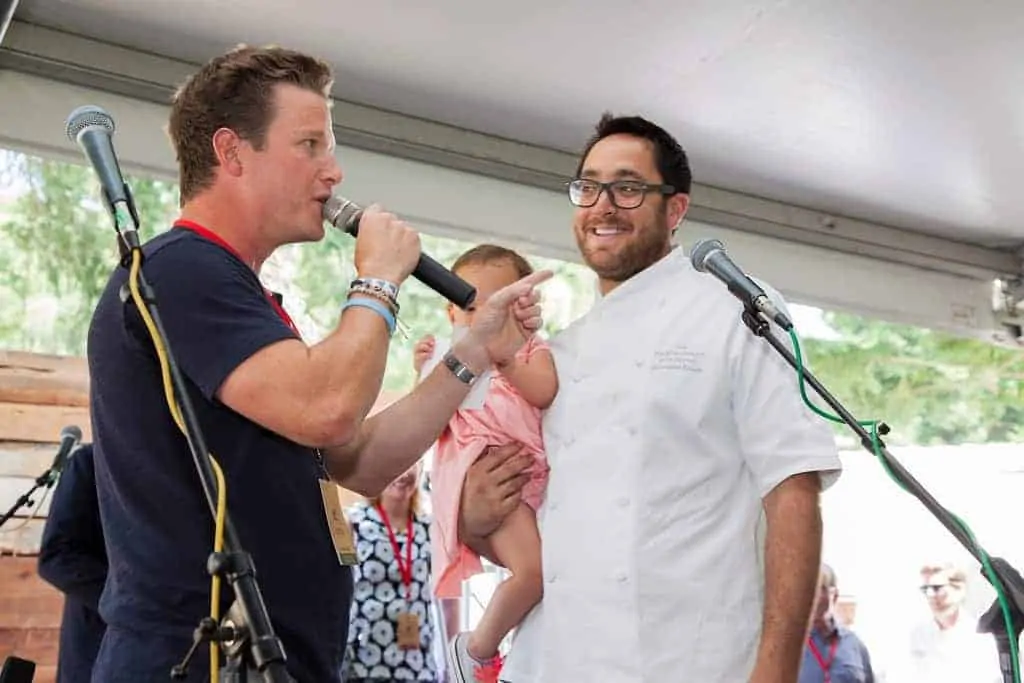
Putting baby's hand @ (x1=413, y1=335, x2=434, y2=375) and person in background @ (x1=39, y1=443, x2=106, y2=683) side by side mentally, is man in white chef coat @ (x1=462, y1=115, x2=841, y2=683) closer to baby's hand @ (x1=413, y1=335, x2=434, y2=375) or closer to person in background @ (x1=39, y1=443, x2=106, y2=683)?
baby's hand @ (x1=413, y1=335, x2=434, y2=375)

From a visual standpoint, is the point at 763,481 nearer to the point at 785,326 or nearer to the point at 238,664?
the point at 785,326

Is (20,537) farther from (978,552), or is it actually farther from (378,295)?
(978,552)

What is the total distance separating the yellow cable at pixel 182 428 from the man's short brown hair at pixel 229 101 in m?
0.35

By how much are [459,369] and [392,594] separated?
2.11 meters

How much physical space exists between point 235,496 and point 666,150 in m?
1.26

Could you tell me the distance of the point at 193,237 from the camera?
1.54 metres

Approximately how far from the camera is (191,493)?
4.68 ft

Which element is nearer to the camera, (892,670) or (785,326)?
(785,326)

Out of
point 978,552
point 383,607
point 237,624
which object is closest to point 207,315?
point 237,624

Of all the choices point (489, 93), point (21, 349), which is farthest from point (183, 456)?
point (21, 349)

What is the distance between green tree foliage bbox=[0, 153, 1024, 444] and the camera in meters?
4.67

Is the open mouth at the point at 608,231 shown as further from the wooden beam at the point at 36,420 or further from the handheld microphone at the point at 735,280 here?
the wooden beam at the point at 36,420

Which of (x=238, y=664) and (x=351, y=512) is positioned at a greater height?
(x=351, y=512)

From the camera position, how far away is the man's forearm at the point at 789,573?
1.83m
